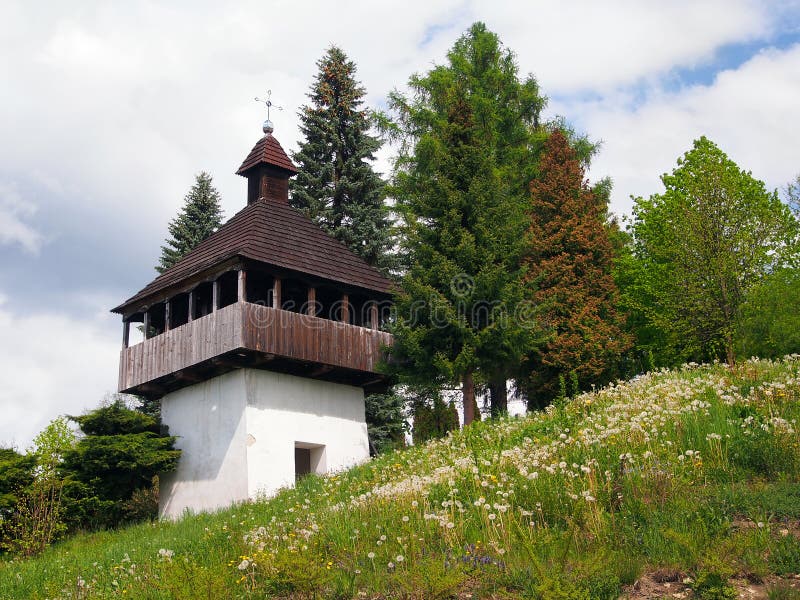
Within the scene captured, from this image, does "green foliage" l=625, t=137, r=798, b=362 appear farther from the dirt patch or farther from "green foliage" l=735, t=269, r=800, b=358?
the dirt patch

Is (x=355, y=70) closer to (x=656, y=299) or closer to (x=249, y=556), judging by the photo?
(x=656, y=299)

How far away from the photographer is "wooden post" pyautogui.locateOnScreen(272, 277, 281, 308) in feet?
72.2

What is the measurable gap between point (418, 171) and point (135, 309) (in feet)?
32.6

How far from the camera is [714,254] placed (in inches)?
937

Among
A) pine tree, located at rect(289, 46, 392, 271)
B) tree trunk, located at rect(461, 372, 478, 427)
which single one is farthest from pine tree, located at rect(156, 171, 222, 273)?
tree trunk, located at rect(461, 372, 478, 427)

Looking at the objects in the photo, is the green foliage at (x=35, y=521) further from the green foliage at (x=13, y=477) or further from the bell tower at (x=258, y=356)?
the bell tower at (x=258, y=356)

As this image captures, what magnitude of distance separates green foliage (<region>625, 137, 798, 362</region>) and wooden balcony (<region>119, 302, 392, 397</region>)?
7830 millimetres

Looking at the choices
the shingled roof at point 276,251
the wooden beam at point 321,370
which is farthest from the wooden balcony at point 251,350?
the shingled roof at point 276,251

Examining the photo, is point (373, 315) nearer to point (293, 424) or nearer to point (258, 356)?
point (293, 424)

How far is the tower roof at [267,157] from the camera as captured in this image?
1056 inches

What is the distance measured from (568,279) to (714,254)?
12.7 feet

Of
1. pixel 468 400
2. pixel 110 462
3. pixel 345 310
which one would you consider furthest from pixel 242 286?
pixel 468 400

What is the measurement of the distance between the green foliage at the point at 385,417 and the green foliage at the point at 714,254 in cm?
809

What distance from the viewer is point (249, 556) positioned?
34.1 ft
